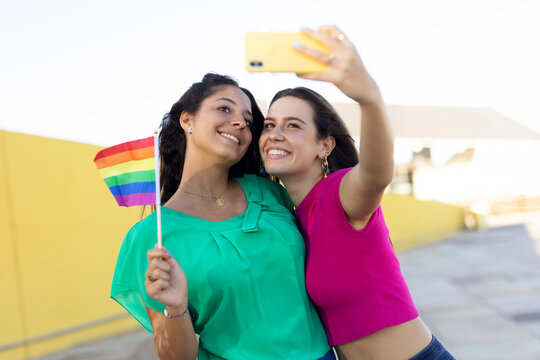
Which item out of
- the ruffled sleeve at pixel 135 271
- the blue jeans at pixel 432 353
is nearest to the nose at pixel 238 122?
the ruffled sleeve at pixel 135 271

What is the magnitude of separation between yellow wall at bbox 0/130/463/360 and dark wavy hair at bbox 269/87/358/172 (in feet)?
10.7

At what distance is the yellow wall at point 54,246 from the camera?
4.71 meters

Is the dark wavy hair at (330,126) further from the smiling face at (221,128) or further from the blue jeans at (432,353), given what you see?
the blue jeans at (432,353)

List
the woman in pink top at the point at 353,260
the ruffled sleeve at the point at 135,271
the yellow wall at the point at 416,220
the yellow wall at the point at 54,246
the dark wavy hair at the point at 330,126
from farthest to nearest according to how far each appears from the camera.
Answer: the yellow wall at the point at 416,220 → the yellow wall at the point at 54,246 → the dark wavy hair at the point at 330,126 → the ruffled sleeve at the point at 135,271 → the woman in pink top at the point at 353,260

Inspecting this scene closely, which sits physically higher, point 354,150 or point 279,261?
point 354,150

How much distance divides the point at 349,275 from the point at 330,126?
856 mm

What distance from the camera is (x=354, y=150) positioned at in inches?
108

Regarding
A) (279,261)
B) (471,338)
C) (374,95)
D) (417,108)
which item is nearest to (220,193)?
(279,261)

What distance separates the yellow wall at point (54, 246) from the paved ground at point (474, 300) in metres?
0.29

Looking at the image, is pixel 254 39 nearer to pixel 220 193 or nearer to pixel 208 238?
pixel 208 238

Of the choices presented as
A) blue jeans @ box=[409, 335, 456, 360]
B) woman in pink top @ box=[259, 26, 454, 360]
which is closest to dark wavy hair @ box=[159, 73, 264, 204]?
woman in pink top @ box=[259, 26, 454, 360]

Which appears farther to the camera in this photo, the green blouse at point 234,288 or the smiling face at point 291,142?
the smiling face at point 291,142

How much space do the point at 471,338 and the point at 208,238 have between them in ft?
14.3

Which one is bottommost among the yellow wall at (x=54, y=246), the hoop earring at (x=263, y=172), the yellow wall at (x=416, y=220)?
the yellow wall at (x=416, y=220)
